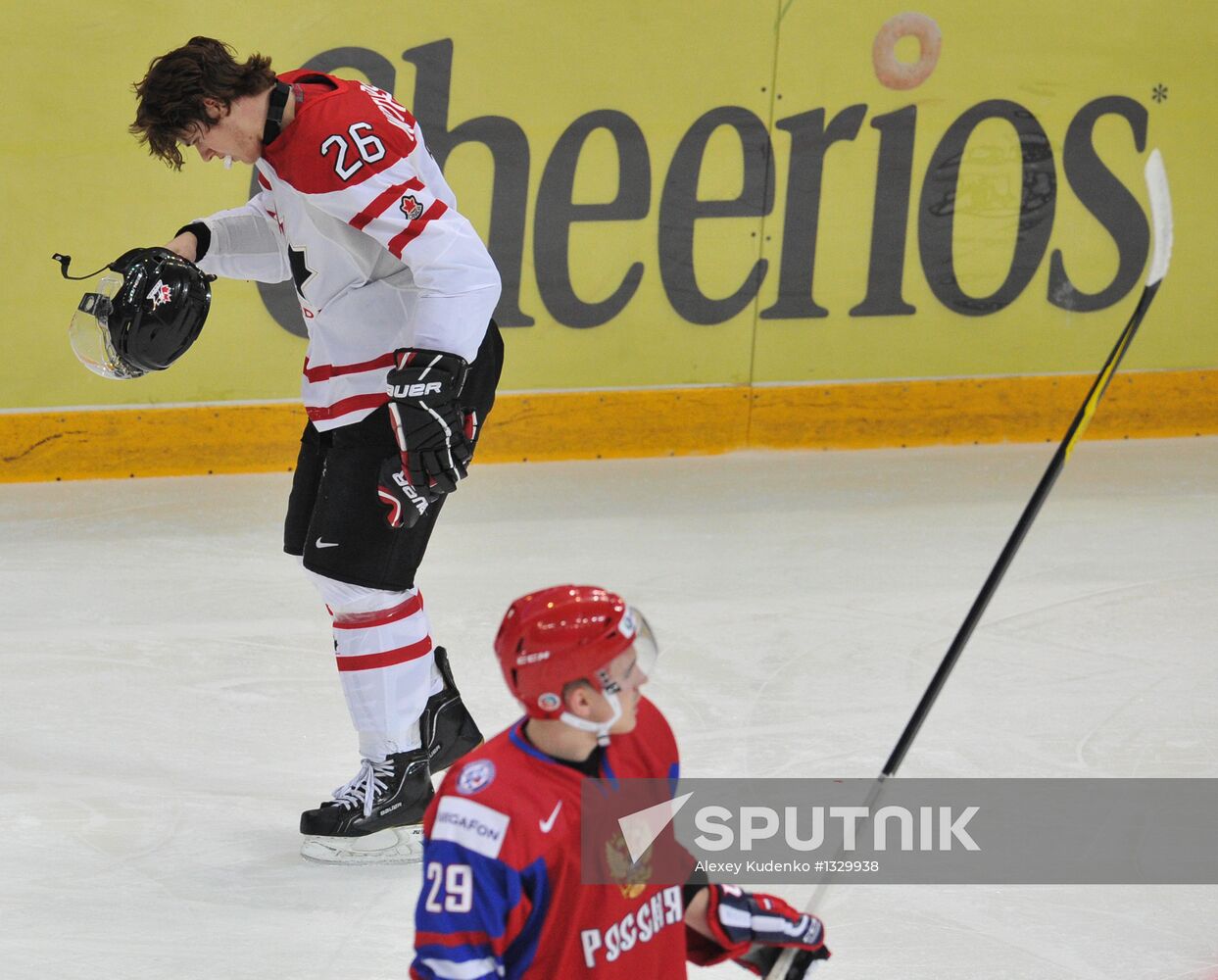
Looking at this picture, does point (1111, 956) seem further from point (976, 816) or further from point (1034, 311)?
point (1034, 311)

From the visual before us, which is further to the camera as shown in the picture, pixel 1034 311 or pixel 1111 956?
pixel 1034 311

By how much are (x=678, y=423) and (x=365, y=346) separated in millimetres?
2876

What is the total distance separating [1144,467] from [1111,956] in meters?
3.18

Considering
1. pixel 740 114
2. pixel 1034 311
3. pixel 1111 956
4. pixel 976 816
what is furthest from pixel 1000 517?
pixel 1111 956

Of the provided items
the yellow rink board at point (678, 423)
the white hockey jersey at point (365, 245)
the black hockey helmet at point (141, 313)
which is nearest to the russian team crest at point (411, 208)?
the white hockey jersey at point (365, 245)

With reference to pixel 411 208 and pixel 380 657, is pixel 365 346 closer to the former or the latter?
pixel 411 208

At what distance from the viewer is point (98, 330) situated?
2.71m

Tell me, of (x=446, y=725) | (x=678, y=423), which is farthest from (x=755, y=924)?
(x=678, y=423)

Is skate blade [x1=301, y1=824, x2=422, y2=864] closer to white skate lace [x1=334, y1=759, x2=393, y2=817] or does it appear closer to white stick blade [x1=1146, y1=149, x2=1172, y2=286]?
white skate lace [x1=334, y1=759, x2=393, y2=817]

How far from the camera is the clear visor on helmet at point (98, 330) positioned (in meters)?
2.71

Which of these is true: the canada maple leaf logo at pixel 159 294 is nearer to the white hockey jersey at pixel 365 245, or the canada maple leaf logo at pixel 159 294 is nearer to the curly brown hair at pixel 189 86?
the white hockey jersey at pixel 365 245

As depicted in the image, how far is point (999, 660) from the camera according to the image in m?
3.63

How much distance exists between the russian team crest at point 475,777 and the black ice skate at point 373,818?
1260 mm

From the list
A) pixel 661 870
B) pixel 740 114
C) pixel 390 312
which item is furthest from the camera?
pixel 740 114
